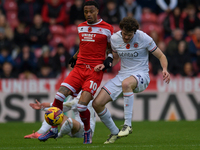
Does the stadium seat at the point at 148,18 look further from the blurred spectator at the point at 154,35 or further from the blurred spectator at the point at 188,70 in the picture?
the blurred spectator at the point at 188,70

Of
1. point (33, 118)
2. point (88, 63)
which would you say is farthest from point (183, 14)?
point (88, 63)

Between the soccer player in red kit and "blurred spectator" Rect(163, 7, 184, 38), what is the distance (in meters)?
8.19

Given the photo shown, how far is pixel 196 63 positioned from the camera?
47.0 feet

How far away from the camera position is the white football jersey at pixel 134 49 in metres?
7.41

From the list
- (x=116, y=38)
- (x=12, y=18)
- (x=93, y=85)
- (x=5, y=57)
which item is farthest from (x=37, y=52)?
(x=93, y=85)

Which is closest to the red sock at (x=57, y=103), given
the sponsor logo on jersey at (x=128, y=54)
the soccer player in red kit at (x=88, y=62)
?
the soccer player in red kit at (x=88, y=62)

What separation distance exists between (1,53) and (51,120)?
8.19 m

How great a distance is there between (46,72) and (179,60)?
173 inches

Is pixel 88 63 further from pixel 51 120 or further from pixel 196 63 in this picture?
pixel 196 63

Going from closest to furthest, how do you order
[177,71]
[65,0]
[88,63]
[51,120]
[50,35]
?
[51,120] < [88,63] < [177,71] < [50,35] < [65,0]

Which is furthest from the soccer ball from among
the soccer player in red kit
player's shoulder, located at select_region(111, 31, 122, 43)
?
player's shoulder, located at select_region(111, 31, 122, 43)

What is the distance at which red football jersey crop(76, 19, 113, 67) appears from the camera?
746 cm

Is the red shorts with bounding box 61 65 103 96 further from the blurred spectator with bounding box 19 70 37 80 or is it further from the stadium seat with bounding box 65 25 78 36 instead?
the stadium seat with bounding box 65 25 78 36

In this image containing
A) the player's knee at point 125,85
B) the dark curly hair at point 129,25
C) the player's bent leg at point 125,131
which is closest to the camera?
the player's bent leg at point 125,131
